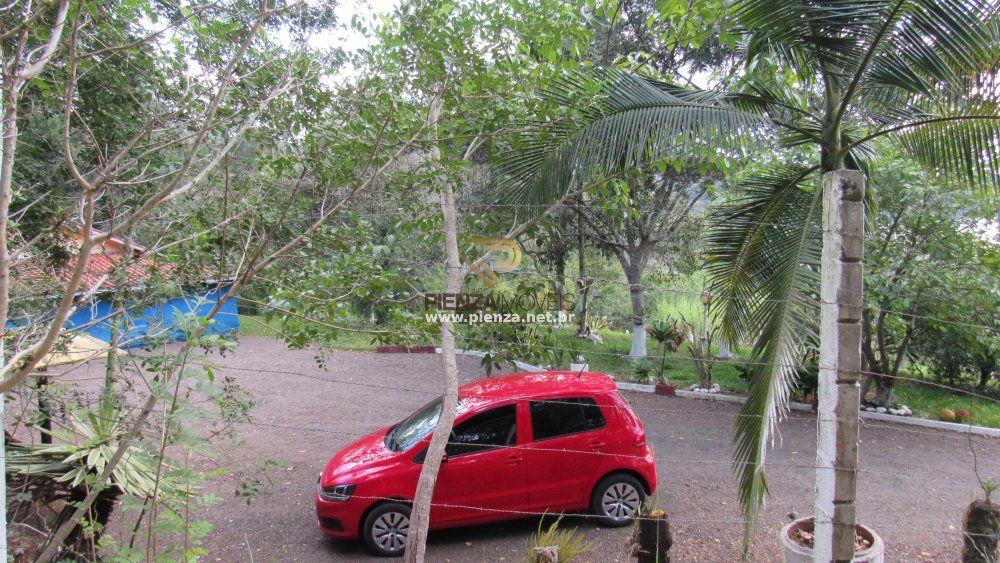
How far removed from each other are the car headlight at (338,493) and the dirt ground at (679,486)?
408 mm

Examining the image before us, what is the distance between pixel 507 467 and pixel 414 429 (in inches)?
36.5

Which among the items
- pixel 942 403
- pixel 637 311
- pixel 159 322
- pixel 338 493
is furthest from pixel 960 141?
pixel 942 403

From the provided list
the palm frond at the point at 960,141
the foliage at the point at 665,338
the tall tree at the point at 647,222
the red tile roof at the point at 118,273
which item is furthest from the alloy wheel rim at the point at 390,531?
the tall tree at the point at 647,222

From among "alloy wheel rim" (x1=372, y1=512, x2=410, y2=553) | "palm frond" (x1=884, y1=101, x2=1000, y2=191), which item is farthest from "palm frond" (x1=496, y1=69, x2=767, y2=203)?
"alloy wheel rim" (x1=372, y1=512, x2=410, y2=553)

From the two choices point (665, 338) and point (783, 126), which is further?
point (665, 338)

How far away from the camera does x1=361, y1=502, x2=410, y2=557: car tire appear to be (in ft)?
14.6

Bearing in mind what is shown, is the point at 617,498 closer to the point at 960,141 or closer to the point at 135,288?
the point at 960,141

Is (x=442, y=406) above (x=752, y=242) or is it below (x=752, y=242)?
below

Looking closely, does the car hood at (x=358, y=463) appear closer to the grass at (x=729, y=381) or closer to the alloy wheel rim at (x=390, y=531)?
the alloy wheel rim at (x=390, y=531)

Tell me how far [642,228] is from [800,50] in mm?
7597

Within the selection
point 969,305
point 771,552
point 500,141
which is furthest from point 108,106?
point 969,305

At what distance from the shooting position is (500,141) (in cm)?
409

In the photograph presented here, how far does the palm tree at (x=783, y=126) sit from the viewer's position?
2819 millimetres

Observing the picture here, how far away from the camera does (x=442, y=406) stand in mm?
3637
